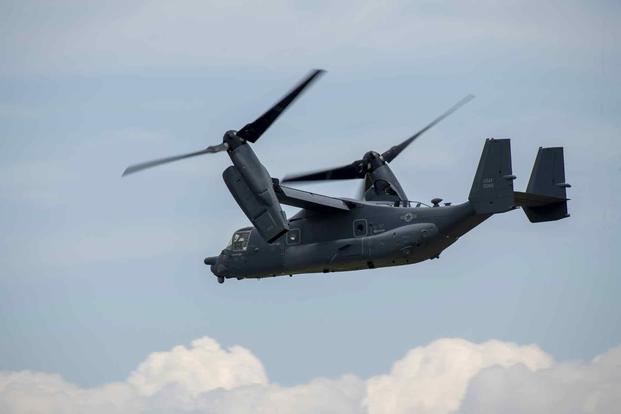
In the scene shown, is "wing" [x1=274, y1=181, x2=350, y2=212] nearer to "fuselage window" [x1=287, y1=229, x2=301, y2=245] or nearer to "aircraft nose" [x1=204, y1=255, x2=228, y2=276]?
"fuselage window" [x1=287, y1=229, x2=301, y2=245]

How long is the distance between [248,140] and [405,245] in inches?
326

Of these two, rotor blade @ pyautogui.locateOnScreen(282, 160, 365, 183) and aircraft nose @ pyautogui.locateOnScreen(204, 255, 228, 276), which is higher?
rotor blade @ pyautogui.locateOnScreen(282, 160, 365, 183)

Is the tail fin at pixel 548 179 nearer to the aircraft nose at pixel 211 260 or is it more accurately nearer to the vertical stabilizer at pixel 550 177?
the vertical stabilizer at pixel 550 177

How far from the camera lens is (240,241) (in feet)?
279

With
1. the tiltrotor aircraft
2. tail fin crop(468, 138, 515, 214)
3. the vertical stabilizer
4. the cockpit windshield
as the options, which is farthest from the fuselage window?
the vertical stabilizer

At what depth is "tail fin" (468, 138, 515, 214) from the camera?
76375mm

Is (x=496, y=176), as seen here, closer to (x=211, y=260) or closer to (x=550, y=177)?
(x=550, y=177)

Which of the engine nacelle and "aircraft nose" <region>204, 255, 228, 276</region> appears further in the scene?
"aircraft nose" <region>204, 255, 228, 276</region>

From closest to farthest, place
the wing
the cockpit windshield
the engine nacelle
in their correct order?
the engine nacelle, the wing, the cockpit windshield

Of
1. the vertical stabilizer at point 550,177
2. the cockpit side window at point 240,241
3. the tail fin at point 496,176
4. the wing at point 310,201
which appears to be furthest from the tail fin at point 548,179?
the cockpit side window at point 240,241

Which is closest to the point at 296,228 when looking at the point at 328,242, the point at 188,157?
the point at 328,242

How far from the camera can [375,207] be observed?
266 feet

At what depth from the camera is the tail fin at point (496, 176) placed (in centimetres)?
7638

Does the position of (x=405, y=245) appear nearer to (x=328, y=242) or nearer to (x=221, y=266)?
(x=328, y=242)
